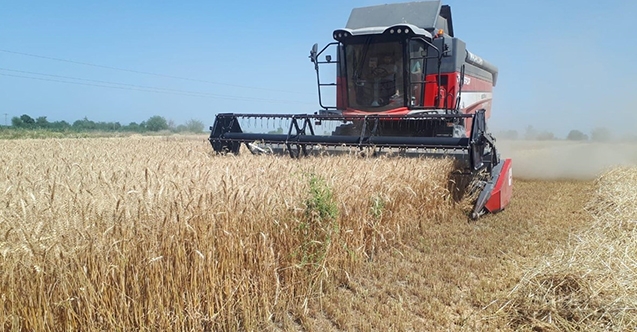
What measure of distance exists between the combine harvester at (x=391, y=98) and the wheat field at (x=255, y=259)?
1462 millimetres

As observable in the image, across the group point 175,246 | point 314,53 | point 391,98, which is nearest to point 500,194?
point 391,98

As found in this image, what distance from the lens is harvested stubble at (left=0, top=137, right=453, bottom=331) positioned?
68.7 inches

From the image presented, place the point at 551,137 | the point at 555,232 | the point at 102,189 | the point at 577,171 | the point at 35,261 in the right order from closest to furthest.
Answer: the point at 35,261 → the point at 102,189 → the point at 555,232 → the point at 577,171 → the point at 551,137

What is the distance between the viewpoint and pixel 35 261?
1.69 m

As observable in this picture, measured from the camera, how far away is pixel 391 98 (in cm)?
720

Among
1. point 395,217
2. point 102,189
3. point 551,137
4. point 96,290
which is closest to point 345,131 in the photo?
point 395,217

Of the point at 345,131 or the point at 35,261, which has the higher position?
Answer: the point at 345,131

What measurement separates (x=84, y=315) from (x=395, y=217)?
2.92 m

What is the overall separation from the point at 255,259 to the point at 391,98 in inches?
204

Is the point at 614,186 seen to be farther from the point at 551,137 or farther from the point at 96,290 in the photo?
the point at 551,137

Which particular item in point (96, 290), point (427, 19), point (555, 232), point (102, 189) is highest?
point (427, 19)

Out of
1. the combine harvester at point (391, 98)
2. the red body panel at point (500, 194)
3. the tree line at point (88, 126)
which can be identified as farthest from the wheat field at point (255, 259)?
the tree line at point (88, 126)

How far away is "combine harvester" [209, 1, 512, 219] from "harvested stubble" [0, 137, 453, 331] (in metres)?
2.36

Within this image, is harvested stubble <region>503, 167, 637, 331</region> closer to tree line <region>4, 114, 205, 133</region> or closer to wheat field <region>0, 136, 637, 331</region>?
wheat field <region>0, 136, 637, 331</region>
